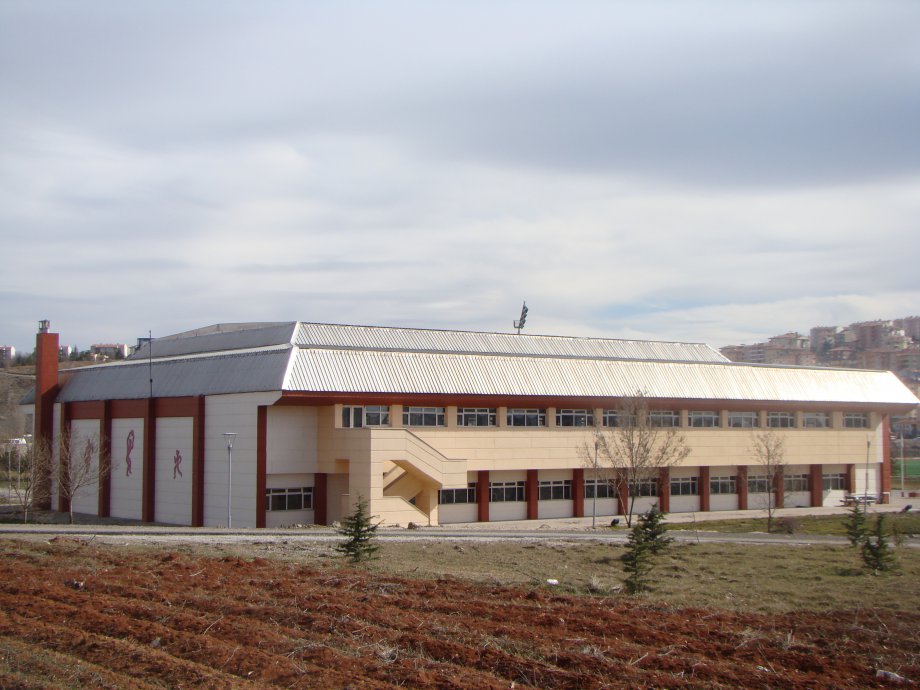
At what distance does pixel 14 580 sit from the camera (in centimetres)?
1806

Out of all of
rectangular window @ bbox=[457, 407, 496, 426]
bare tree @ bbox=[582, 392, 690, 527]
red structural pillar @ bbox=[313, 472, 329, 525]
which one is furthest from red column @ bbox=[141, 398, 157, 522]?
bare tree @ bbox=[582, 392, 690, 527]

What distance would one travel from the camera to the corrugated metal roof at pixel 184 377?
43156 millimetres

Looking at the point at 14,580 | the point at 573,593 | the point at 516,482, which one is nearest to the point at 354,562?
the point at 573,593

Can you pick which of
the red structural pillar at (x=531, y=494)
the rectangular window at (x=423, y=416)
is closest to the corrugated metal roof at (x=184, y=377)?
the rectangular window at (x=423, y=416)

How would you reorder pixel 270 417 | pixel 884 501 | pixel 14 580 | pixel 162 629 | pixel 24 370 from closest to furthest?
pixel 162 629 < pixel 14 580 < pixel 270 417 < pixel 884 501 < pixel 24 370

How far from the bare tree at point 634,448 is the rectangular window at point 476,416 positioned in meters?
5.37

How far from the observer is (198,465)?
44.8 meters

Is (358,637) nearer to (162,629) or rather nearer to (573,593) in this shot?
(162,629)

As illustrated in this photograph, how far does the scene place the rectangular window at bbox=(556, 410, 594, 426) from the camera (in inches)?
1986

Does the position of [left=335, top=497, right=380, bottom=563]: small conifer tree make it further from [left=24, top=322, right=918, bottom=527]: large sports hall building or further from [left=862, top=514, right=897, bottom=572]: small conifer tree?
[left=24, top=322, right=918, bottom=527]: large sports hall building

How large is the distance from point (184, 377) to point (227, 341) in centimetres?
505

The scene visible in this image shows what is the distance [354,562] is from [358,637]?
904 centimetres

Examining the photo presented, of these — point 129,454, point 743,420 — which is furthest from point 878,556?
point 129,454

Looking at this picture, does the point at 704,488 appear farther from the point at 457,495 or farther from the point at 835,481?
the point at 457,495
